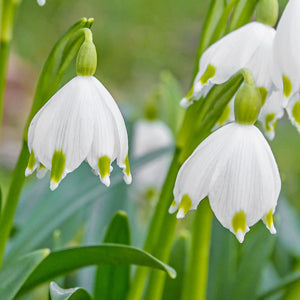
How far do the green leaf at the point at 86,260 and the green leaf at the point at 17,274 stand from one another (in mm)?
31

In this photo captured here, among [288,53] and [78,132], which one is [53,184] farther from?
[288,53]

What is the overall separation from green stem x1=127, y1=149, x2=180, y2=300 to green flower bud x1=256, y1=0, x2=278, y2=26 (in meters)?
0.23

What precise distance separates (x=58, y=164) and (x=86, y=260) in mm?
257

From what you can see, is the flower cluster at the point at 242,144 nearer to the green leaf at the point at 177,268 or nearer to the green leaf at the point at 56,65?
the green leaf at the point at 56,65

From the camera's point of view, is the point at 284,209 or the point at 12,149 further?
the point at 12,149

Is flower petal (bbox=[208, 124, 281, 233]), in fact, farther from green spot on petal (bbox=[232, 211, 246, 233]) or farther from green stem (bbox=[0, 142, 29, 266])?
green stem (bbox=[0, 142, 29, 266])

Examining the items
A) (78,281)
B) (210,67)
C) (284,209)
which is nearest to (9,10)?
(210,67)

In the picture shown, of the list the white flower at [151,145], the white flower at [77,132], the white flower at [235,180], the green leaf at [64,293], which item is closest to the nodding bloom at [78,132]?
the white flower at [77,132]

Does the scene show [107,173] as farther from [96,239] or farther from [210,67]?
[96,239]

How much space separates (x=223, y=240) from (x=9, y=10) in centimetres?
61

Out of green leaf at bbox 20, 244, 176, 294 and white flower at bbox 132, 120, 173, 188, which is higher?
green leaf at bbox 20, 244, 176, 294

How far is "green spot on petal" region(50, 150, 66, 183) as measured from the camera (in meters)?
0.96

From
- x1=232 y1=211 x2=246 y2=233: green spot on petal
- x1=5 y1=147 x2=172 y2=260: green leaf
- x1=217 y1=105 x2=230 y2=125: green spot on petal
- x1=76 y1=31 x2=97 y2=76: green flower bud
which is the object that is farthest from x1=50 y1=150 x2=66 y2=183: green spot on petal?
x1=5 y1=147 x2=172 y2=260: green leaf

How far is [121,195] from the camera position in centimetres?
177
